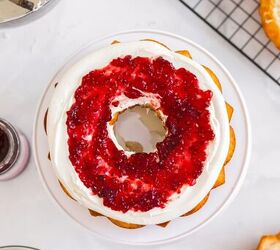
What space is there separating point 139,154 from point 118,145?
0.17ft

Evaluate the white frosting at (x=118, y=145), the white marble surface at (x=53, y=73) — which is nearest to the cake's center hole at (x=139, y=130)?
the white frosting at (x=118, y=145)

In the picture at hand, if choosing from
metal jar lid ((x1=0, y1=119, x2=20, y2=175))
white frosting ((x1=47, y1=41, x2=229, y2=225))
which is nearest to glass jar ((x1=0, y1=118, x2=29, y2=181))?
metal jar lid ((x1=0, y1=119, x2=20, y2=175))

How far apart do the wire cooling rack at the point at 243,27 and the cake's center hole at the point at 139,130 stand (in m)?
0.26

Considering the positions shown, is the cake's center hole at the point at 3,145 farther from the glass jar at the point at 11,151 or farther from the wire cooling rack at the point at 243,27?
the wire cooling rack at the point at 243,27

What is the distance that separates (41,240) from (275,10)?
74 centimetres

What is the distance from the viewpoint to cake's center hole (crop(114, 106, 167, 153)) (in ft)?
4.90

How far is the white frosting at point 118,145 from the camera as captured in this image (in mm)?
1381

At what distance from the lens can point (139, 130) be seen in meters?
1.51

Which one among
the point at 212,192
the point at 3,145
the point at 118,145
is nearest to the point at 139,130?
the point at 118,145

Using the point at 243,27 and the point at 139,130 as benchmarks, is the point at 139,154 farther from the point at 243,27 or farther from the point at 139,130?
the point at 243,27

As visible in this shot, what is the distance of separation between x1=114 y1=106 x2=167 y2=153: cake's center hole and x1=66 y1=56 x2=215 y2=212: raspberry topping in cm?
10

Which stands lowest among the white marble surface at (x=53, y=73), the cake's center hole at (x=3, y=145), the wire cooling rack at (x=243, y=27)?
the cake's center hole at (x=3, y=145)

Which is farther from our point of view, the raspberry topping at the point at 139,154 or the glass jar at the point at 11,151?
the glass jar at the point at 11,151

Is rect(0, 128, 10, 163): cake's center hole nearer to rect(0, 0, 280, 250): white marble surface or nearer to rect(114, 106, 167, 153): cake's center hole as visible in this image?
rect(0, 0, 280, 250): white marble surface
